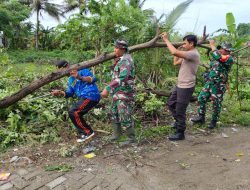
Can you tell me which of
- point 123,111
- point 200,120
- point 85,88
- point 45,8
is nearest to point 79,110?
point 85,88

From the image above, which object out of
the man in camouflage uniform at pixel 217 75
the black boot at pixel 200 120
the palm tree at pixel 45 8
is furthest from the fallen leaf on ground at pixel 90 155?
the palm tree at pixel 45 8

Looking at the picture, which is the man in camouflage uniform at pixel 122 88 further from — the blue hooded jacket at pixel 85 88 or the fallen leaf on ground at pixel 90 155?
the fallen leaf on ground at pixel 90 155

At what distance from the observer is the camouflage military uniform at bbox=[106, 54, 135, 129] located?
435 centimetres

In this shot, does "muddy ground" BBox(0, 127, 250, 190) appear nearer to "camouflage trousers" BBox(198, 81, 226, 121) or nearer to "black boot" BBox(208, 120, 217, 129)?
"black boot" BBox(208, 120, 217, 129)

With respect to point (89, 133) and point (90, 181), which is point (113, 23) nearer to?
point (89, 133)

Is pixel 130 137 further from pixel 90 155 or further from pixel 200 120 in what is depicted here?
pixel 200 120

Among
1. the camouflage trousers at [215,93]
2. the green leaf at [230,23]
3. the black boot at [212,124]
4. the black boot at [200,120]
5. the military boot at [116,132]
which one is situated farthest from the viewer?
the green leaf at [230,23]

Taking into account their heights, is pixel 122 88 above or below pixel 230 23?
below

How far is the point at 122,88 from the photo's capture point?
446 cm

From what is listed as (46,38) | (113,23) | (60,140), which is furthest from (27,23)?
(60,140)

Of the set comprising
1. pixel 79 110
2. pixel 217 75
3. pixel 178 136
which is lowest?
pixel 178 136

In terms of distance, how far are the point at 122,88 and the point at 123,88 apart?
2 cm

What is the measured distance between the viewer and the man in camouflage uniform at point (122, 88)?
4.35m

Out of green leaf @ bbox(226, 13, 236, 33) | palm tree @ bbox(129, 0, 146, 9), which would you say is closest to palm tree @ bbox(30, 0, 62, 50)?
palm tree @ bbox(129, 0, 146, 9)
